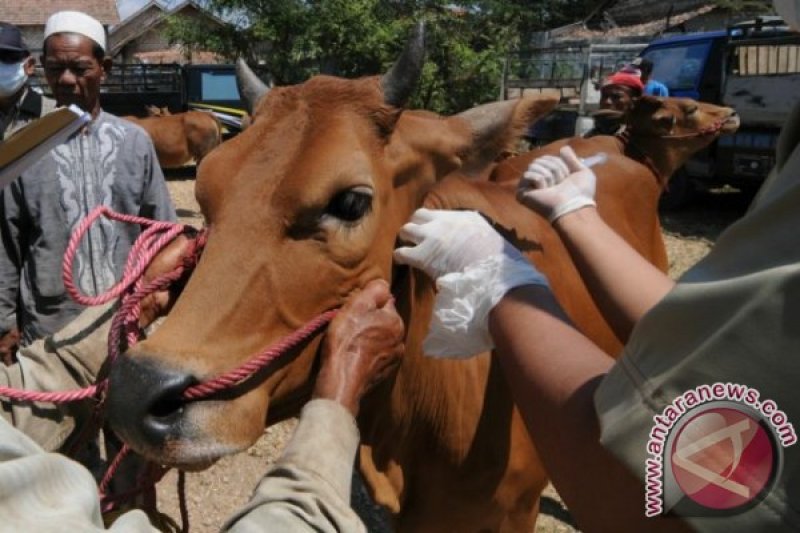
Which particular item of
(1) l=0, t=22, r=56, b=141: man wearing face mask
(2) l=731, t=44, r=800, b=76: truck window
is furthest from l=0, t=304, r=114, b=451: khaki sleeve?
(2) l=731, t=44, r=800, b=76: truck window

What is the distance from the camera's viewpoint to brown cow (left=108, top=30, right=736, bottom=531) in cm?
183

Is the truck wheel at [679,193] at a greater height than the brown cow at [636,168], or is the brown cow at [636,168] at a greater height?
the brown cow at [636,168]

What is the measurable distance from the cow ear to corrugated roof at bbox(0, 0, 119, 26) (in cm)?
4171

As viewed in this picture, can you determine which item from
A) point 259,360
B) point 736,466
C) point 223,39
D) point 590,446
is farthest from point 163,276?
point 223,39

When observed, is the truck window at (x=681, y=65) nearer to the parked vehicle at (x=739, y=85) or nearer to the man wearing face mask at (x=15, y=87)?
the parked vehicle at (x=739, y=85)

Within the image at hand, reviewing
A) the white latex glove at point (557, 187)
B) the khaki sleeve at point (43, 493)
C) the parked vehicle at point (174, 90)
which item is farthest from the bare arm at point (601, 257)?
the parked vehicle at point (174, 90)

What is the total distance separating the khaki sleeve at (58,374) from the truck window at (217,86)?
16.6 meters

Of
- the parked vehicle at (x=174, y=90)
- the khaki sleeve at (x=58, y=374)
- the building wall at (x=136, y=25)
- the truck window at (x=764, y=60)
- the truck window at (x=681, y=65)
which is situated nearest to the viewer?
the khaki sleeve at (x=58, y=374)

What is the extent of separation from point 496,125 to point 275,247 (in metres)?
1.09

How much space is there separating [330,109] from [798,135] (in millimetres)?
1328

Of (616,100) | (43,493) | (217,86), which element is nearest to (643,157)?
(616,100)

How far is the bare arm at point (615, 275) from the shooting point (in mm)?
1677

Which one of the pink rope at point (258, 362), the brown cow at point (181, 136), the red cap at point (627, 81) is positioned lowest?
the brown cow at point (181, 136)

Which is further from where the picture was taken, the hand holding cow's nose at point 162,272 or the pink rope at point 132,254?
the hand holding cow's nose at point 162,272
